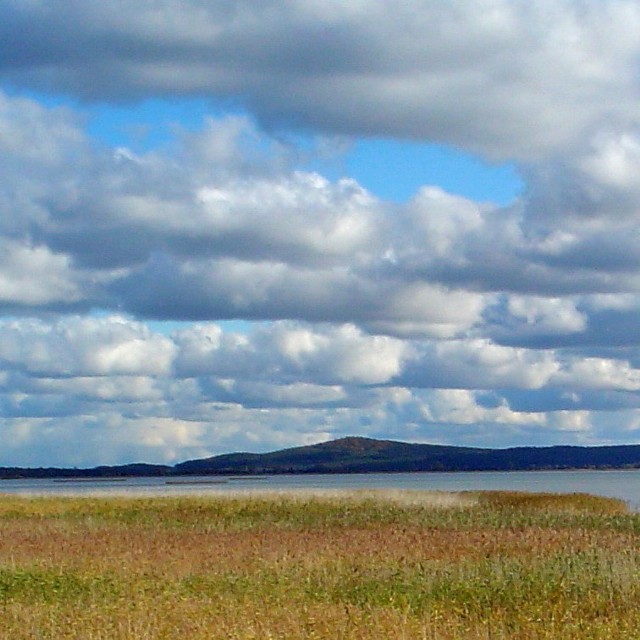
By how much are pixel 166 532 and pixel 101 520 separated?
25.5 feet

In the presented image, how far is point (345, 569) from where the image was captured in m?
22.1

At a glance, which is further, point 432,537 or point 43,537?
point 43,537

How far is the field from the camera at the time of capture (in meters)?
15.7

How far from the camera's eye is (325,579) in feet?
68.5

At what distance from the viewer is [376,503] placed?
47.8 metres

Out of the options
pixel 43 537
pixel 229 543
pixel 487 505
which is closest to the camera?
pixel 229 543

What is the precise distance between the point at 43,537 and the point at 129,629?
1664 cm

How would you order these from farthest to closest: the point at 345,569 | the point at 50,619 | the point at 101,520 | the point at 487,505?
the point at 487,505 < the point at 101,520 < the point at 345,569 < the point at 50,619

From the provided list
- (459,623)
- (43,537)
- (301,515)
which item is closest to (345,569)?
(459,623)

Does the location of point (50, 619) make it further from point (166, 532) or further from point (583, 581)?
point (166, 532)

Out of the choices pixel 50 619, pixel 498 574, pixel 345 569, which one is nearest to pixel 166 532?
pixel 345 569

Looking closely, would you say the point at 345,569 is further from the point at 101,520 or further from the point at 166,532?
the point at 101,520

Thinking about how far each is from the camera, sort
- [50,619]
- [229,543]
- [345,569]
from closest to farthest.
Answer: [50,619] < [345,569] < [229,543]

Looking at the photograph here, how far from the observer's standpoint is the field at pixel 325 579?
15.7 meters
